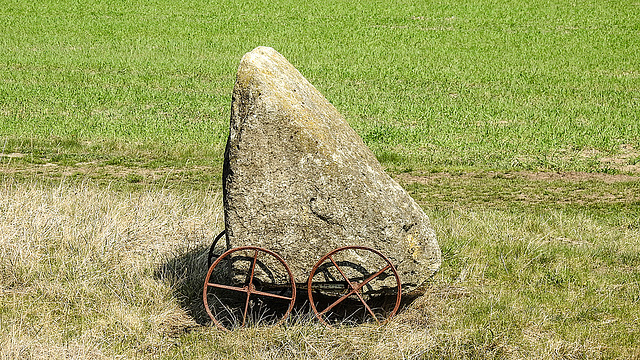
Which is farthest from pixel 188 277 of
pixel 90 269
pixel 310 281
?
pixel 310 281

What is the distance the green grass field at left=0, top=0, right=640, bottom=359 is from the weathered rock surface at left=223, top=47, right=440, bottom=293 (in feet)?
2.25

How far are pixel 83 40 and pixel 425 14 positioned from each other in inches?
605

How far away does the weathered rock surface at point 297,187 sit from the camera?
573 cm

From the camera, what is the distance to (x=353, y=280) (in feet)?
19.9

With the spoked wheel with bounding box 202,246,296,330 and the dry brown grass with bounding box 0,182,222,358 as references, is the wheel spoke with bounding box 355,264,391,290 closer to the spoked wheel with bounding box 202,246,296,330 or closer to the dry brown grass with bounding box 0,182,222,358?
the spoked wheel with bounding box 202,246,296,330

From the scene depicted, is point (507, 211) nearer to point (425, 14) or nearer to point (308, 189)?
point (308, 189)

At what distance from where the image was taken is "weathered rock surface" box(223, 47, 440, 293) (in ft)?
18.8

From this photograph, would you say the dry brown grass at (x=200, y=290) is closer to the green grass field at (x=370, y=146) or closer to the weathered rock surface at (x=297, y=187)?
the green grass field at (x=370, y=146)

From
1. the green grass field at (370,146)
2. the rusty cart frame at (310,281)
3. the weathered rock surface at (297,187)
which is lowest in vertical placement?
the green grass field at (370,146)

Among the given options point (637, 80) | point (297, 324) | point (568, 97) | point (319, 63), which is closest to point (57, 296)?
point (297, 324)

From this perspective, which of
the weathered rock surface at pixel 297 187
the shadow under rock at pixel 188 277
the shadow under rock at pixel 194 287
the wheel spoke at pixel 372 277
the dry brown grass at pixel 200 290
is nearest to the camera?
the dry brown grass at pixel 200 290

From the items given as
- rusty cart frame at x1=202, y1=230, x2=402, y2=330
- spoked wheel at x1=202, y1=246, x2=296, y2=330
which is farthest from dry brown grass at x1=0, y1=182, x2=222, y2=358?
rusty cart frame at x1=202, y1=230, x2=402, y2=330

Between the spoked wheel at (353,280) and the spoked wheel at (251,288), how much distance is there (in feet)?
0.86

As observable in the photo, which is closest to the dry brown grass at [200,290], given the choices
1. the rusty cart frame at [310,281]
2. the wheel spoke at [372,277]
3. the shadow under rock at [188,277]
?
the shadow under rock at [188,277]
